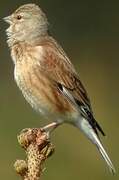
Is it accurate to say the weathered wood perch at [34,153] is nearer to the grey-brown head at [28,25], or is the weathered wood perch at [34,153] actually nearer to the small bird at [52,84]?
the small bird at [52,84]

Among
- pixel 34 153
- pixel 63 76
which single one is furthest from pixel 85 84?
pixel 34 153

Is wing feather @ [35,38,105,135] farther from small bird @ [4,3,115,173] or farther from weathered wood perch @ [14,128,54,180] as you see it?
weathered wood perch @ [14,128,54,180]

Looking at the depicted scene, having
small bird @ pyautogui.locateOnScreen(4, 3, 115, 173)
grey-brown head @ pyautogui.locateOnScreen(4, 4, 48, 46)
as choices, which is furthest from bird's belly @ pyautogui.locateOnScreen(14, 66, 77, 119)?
grey-brown head @ pyautogui.locateOnScreen(4, 4, 48, 46)

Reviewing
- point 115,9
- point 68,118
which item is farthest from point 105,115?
point 68,118

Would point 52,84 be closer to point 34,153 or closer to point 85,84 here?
point 34,153

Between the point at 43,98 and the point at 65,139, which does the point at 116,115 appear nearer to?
the point at 65,139
